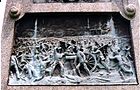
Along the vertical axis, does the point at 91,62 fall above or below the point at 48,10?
below

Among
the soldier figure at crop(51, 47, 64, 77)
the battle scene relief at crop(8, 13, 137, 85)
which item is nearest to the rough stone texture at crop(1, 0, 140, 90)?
the battle scene relief at crop(8, 13, 137, 85)

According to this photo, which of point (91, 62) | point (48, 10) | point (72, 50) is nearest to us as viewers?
point (91, 62)

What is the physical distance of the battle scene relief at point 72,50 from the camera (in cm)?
737

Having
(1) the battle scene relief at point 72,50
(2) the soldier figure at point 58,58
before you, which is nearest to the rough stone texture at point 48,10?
(1) the battle scene relief at point 72,50

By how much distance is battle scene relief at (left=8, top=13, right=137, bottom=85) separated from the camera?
7369 millimetres

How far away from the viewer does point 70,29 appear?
26.0 feet

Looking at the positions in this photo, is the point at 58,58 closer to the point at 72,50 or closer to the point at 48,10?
the point at 72,50

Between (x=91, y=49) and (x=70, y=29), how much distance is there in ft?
1.97

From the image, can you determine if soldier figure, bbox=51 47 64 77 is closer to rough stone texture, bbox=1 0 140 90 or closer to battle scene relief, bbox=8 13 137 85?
battle scene relief, bbox=8 13 137 85

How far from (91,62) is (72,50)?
421 millimetres

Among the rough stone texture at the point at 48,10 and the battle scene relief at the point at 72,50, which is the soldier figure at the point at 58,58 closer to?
the battle scene relief at the point at 72,50

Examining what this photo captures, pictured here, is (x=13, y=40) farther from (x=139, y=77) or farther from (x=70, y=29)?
(x=139, y=77)

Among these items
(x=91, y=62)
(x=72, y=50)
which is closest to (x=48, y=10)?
(x=72, y=50)

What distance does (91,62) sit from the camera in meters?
7.53
